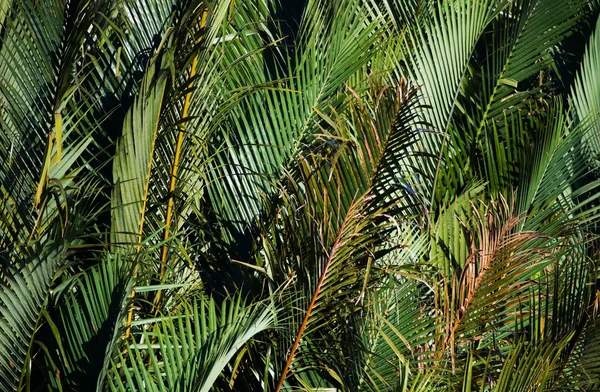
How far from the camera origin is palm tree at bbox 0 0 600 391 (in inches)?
93.5

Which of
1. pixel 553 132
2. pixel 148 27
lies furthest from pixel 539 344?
pixel 148 27

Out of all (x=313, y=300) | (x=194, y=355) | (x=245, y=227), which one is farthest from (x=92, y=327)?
(x=245, y=227)

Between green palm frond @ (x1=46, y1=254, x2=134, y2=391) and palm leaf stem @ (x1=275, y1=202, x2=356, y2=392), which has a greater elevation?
green palm frond @ (x1=46, y1=254, x2=134, y2=391)

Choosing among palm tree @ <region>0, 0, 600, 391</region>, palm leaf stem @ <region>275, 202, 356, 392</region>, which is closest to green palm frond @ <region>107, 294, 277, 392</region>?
palm tree @ <region>0, 0, 600, 391</region>

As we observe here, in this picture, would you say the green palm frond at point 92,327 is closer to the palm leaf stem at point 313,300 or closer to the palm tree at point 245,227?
the palm tree at point 245,227

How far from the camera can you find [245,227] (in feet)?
10.9

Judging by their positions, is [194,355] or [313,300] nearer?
[194,355]

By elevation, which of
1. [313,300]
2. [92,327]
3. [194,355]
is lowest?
[313,300]

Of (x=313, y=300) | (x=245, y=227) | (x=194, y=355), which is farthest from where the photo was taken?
(x=245, y=227)

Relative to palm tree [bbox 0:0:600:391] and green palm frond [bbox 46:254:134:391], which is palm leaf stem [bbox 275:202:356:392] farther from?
green palm frond [bbox 46:254:134:391]

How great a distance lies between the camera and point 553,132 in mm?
3963

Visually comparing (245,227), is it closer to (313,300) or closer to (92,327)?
(313,300)

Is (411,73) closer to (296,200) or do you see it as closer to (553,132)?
(553,132)

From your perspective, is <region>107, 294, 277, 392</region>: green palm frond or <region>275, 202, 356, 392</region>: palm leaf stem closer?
<region>107, 294, 277, 392</region>: green palm frond
